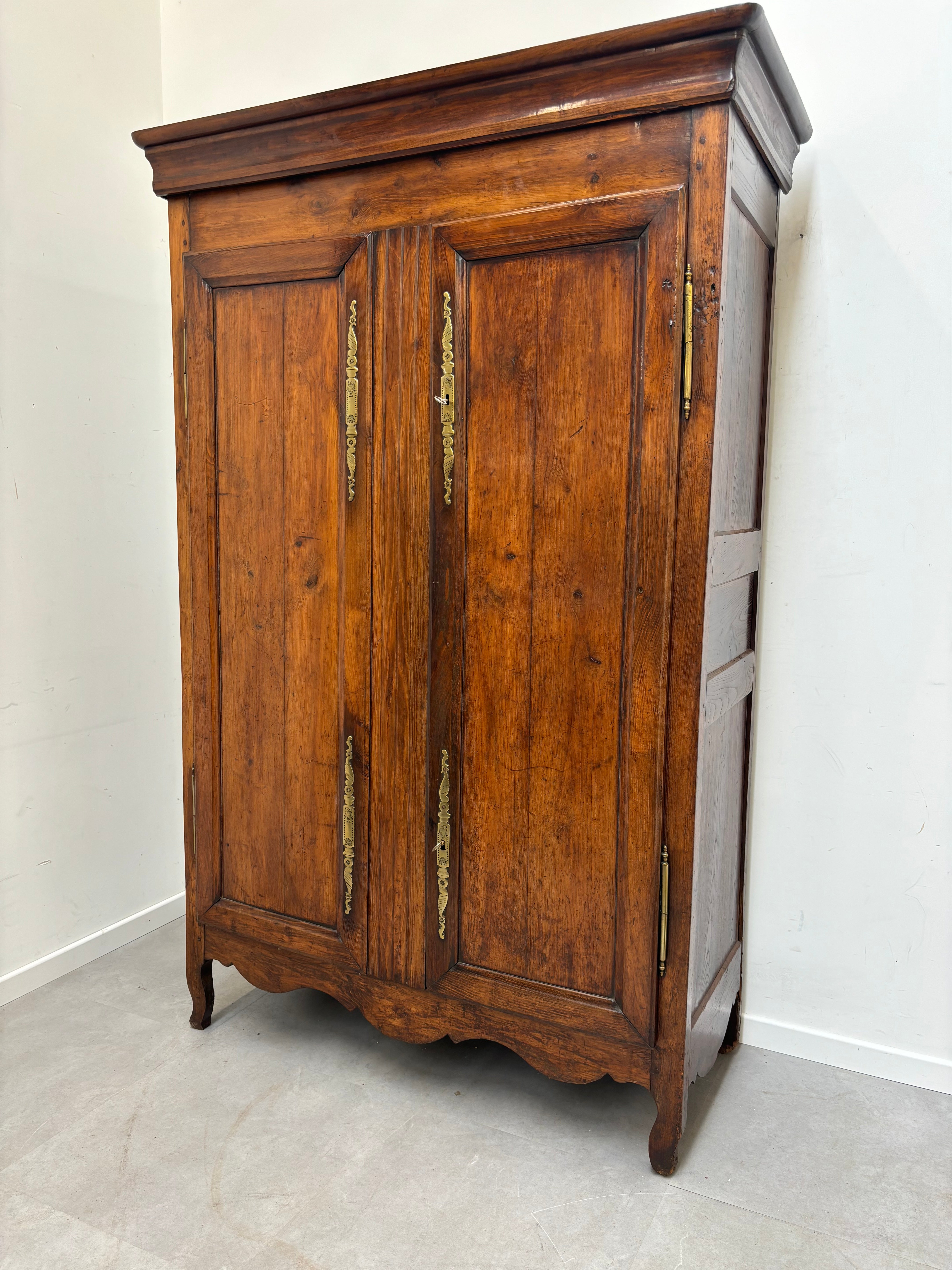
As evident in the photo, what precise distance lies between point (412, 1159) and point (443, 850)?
562 millimetres

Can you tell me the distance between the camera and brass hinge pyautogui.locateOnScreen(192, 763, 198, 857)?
6.88 feet

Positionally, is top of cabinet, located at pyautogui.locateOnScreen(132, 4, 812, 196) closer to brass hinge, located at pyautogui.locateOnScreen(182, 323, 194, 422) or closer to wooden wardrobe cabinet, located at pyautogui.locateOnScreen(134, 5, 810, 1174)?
wooden wardrobe cabinet, located at pyautogui.locateOnScreen(134, 5, 810, 1174)

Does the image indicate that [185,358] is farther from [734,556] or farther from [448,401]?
[734,556]

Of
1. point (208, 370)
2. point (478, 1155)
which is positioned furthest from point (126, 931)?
point (208, 370)

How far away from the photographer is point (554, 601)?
1650 mm

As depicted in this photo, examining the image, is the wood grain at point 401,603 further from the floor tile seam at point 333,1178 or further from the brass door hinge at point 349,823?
the floor tile seam at point 333,1178

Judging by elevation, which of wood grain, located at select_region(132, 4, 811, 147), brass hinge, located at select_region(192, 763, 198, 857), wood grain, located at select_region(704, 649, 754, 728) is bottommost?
brass hinge, located at select_region(192, 763, 198, 857)

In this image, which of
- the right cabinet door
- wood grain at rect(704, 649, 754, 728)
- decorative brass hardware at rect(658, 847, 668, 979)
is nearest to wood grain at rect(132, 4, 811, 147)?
the right cabinet door

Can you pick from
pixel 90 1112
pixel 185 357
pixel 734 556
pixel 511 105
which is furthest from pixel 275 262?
pixel 90 1112

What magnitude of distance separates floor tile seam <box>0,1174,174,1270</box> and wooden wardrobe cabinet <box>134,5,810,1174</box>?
573 mm

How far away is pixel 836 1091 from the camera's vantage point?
76.3 inches

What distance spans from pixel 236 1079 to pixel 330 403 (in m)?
1.42

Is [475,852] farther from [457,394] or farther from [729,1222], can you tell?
[457,394]

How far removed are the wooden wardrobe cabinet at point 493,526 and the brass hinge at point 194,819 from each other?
4 cm
